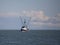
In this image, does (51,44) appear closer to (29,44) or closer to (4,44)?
(29,44)

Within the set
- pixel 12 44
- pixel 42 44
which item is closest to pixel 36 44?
pixel 42 44

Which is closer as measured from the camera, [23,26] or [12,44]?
[12,44]

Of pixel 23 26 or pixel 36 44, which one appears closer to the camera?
pixel 36 44

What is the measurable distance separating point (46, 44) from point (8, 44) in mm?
3682

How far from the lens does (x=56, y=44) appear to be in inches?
1058

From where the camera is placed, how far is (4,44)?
87.0ft

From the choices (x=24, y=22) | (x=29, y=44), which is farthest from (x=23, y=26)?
(x=29, y=44)

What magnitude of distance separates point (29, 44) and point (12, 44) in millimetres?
1957

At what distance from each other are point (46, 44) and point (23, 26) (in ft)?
48.0

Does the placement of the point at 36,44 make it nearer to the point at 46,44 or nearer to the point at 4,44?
the point at 46,44

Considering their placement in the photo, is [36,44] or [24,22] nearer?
[36,44]

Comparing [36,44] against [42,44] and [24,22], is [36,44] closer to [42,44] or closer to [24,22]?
[42,44]

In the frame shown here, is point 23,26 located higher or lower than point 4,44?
lower

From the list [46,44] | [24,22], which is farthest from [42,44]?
[24,22]
